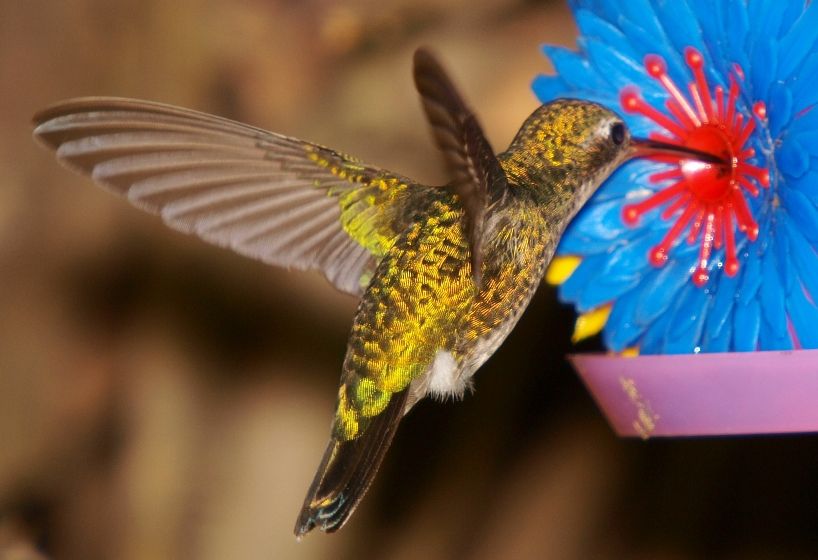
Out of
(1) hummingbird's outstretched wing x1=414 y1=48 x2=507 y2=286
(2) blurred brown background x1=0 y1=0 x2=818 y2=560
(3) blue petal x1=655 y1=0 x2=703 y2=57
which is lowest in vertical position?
(2) blurred brown background x1=0 y1=0 x2=818 y2=560

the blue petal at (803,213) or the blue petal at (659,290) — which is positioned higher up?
the blue petal at (803,213)

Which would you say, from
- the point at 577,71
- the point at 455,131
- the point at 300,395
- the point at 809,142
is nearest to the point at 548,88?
the point at 577,71

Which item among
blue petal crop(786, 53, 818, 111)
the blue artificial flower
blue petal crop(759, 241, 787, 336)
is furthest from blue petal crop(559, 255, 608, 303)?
blue petal crop(786, 53, 818, 111)

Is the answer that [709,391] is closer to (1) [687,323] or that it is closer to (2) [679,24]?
(1) [687,323]

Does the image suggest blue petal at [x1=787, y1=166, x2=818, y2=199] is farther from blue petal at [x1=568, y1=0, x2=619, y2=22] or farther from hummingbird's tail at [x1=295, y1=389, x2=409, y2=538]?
hummingbird's tail at [x1=295, y1=389, x2=409, y2=538]

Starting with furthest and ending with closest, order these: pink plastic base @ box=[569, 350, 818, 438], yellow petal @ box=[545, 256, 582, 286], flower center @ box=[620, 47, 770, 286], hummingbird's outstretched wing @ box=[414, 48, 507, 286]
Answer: yellow petal @ box=[545, 256, 582, 286]
flower center @ box=[620, 47, 770, 286]
pink plastic base @ box=[569, 350, 818, 438]
hummingbird's outstretched wing @ box=[414, 48, 507, 286]

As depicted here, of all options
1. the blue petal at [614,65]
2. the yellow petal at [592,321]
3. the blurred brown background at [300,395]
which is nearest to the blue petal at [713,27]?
the blue petal at [614,65]

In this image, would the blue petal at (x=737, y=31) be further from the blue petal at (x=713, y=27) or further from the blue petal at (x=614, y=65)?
the blue petal at (x=614, y=65)

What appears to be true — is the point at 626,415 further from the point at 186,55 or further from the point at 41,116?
the point at 186,55
